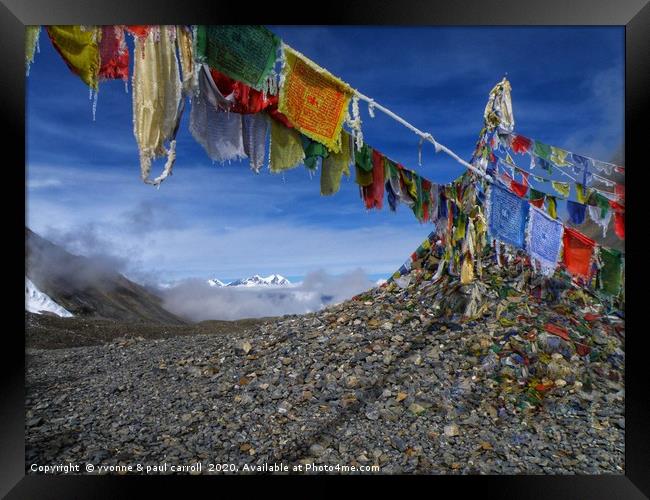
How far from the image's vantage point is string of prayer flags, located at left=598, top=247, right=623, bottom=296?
3369mm

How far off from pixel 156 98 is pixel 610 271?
146 inches

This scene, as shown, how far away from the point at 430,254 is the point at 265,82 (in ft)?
11.1

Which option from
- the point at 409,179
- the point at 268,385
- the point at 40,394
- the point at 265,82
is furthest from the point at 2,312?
the point at 409,179

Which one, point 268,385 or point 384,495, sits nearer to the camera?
point 384,495

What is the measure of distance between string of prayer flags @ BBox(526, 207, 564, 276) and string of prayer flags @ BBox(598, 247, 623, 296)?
343 mm

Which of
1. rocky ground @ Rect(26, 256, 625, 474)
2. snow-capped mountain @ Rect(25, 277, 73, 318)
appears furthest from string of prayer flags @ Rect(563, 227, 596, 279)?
snow-capped mountain @ Rect(25, 277, 73, 318)

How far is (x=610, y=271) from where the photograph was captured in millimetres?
3438

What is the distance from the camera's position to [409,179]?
3898 millimetres

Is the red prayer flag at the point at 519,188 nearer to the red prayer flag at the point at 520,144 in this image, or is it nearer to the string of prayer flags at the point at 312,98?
the red prayer flag at the point at 520,144

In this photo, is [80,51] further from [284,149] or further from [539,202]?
[539,202]

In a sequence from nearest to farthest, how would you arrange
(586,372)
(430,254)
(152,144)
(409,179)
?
1. (152,144)
2. (586,372)
3. (409,179)
4. (430,254)

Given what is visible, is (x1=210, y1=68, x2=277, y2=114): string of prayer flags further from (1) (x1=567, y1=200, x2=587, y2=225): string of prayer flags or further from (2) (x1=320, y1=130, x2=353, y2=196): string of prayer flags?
(1) (x1=567, y1=200, x2=587, y2=225): string of prayer flags

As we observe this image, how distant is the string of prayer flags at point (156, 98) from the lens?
2559mm
